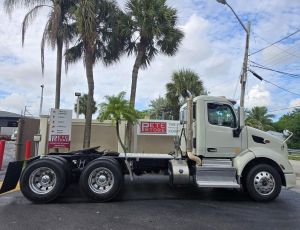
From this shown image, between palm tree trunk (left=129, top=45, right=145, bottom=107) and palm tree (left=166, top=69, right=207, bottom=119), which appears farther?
palm tree (left=166, top=69, right=207, bottom=119)

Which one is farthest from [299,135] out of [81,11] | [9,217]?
[9,217]

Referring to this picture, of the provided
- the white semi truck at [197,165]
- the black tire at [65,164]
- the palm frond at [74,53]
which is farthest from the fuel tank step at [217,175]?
the palm frond at [74,53]

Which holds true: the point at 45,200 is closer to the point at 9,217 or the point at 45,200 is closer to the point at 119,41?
the point at 9,217

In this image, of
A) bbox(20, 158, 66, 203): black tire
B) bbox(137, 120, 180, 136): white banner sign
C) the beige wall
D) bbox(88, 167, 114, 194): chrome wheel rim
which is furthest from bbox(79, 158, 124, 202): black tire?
the beige wall

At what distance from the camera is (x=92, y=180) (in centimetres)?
879

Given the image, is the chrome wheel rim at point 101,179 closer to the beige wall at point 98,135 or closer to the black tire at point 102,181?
the black tire at point 102,181

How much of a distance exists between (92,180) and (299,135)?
61.9 meters

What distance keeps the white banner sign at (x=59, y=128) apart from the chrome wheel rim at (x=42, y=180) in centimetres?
956

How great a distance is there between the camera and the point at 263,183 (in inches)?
361

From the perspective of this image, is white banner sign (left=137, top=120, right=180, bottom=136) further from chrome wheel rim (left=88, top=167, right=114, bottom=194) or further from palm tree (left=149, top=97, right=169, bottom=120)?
palm tree (left=149, top=97, right=169, bottom=120)

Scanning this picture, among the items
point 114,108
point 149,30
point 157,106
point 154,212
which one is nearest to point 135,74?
point 149,30

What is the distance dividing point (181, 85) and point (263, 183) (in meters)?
22.9

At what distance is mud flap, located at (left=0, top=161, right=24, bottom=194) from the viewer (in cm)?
866

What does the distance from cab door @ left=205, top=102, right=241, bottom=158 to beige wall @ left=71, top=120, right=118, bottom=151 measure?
1204cm
